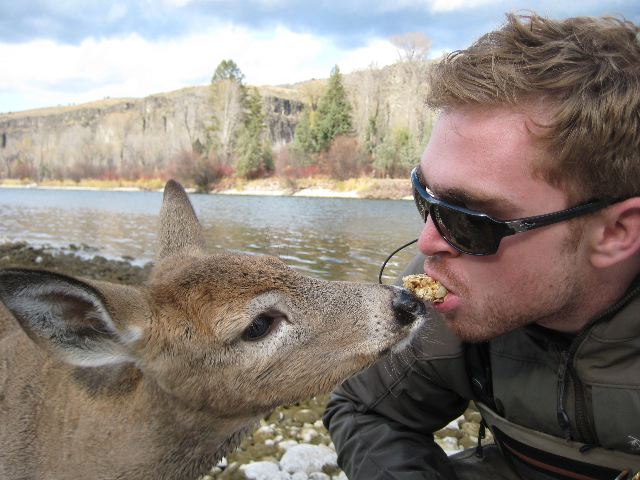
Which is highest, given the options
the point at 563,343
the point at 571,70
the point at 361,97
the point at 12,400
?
the point at 361,97

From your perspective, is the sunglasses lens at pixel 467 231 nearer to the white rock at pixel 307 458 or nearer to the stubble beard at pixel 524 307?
the stubble beard at pixel 524 307

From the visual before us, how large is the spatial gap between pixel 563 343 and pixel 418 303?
876 mm

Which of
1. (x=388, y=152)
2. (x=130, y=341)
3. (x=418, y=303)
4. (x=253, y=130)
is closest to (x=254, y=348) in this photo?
(x=130, y=341)

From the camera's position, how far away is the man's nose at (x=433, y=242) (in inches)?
120

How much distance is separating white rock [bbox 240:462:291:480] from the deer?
1.59 metres

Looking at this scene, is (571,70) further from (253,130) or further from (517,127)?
(253,130)

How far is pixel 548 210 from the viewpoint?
2.80 meters

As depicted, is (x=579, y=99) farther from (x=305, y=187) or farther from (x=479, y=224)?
(x=305, y=187)

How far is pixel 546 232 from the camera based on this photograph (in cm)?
281

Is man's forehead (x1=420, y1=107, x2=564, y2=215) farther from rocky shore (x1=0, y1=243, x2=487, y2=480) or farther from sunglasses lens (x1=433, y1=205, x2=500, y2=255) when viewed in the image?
rocky shore (x1=0, y1=243, x2=487, y2=480)

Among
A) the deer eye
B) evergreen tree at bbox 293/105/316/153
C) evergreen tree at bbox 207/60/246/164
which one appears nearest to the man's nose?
the deer eye

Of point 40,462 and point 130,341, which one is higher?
point 130,341

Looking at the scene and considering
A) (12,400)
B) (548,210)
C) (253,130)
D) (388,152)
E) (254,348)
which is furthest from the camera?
(253,130)

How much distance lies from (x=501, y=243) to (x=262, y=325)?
1.35 m
